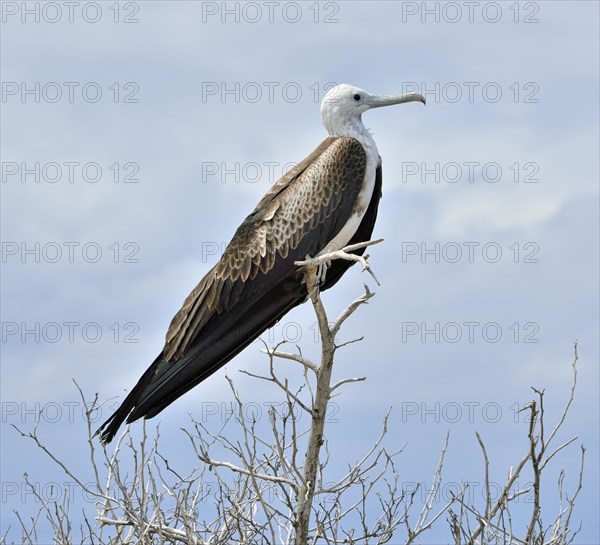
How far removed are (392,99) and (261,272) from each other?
191 cm

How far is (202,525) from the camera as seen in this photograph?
266 inches

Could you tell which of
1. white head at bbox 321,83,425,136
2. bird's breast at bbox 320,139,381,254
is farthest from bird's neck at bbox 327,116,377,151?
bird's breast at bbox 320,139,381,254

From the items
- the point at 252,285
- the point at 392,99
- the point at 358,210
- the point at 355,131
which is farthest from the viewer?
the point at 392,99

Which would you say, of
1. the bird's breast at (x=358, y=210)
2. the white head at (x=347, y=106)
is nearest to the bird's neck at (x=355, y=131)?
the white head at (x=347, y=106)

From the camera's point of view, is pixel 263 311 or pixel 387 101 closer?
pixel 263 311

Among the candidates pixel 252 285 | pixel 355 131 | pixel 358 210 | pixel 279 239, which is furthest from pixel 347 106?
pixel 252 285

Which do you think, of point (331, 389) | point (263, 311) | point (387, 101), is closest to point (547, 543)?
point (331, 389)

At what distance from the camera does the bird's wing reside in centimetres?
761

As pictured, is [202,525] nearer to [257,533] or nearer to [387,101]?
[257,533]

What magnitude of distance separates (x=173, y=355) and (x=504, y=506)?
294cm

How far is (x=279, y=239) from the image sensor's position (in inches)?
302

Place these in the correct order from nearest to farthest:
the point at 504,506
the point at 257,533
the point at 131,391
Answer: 1. the point at 504,506
2. the point at 257,533
3. the point at 131,391

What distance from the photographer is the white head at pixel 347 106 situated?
8.17m

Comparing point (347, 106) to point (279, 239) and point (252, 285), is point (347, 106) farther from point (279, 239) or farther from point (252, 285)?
point (252, 285)
